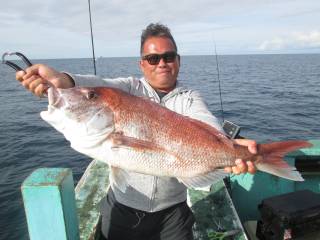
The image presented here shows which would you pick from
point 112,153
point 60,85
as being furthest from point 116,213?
point 60,85

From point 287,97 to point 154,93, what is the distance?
21.9 m

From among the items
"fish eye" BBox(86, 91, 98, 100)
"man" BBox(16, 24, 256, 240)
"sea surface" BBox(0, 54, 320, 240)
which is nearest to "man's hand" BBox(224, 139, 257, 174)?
"man" BBox(16, 24, 256, 240)

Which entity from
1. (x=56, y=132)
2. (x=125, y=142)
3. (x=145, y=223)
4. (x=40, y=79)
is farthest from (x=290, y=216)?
(x=56, y=132)

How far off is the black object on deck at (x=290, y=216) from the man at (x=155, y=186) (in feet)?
4.16

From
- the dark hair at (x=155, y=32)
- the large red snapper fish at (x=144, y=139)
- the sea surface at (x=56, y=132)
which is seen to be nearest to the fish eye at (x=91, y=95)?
the large red snapper fish at (x=144, y=139)

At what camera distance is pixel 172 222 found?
3.33 m

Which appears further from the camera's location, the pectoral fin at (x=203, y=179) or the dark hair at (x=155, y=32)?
the dark hair at (x=155, y=32)

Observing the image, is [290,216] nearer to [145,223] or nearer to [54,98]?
[145,223]

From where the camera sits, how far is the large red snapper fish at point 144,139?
249 cm

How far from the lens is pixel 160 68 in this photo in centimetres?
317

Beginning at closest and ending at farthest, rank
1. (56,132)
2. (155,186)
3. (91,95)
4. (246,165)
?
1. (91,95)
2. (246,165)
3. (155,186)
4. (56,132)

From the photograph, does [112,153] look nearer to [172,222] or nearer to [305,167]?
[172,222]

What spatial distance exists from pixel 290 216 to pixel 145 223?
1.81m

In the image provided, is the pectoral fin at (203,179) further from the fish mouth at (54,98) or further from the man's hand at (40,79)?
the man's hand at (40,79)
